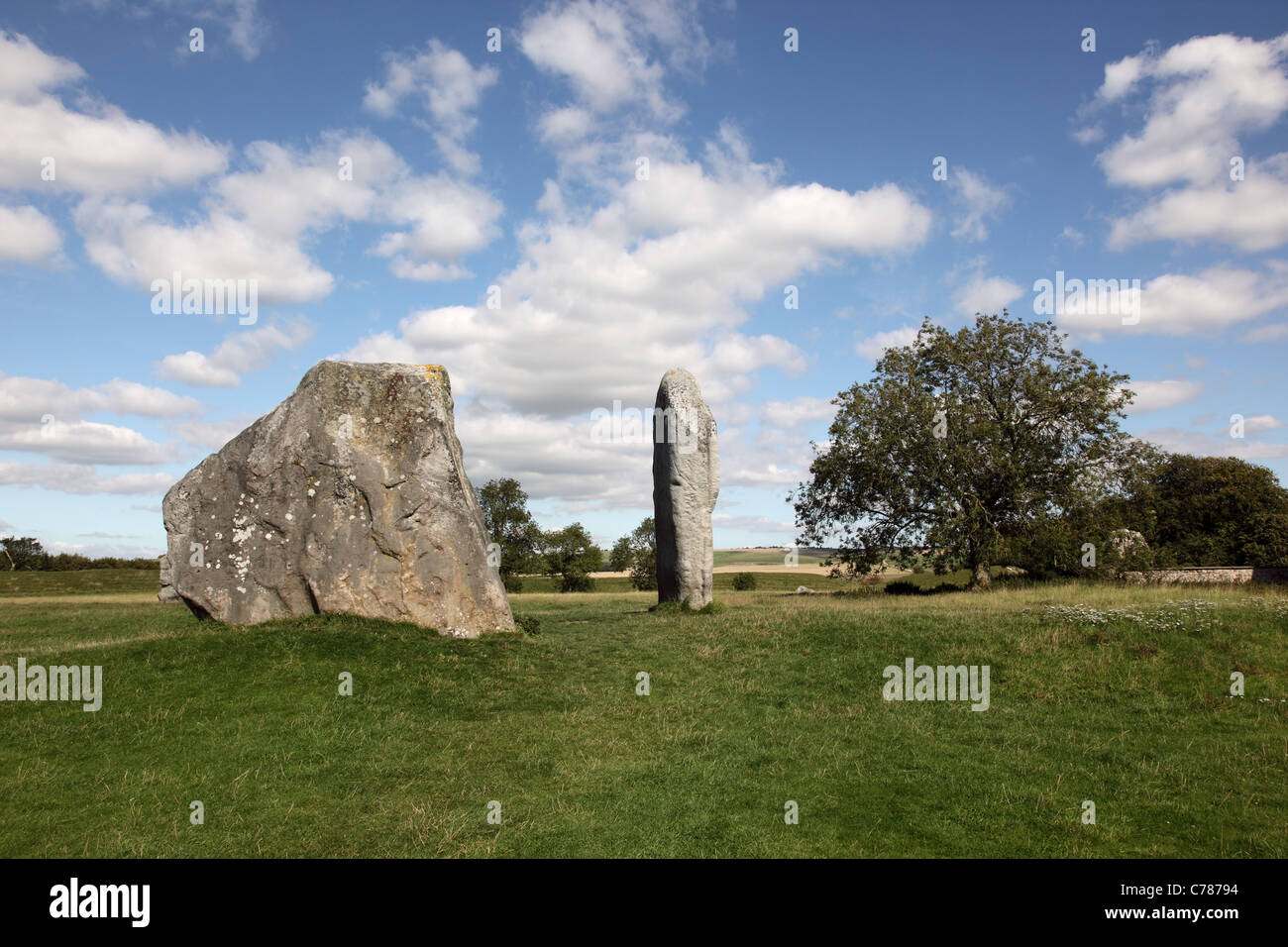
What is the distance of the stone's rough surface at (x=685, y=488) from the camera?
67.9 ft

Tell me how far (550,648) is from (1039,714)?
27.1ft

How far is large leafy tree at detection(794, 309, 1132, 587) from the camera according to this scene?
2981 cm

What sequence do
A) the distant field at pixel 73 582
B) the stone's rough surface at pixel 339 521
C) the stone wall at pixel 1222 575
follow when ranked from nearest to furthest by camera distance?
the stone's rough surface at pixel 339 521 < the stone wall at pixel 1222 575 < the distant field at pixel 73 582

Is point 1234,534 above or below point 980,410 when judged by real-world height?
below

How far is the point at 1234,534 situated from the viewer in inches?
1807

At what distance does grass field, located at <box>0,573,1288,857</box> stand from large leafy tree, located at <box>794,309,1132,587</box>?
13696 mm

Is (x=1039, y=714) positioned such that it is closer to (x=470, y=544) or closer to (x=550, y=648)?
(x=550, y=648)

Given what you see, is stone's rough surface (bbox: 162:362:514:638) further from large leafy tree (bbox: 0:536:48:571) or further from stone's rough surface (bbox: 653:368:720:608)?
→ large leafy tree (bbox: 0:536:48:571)

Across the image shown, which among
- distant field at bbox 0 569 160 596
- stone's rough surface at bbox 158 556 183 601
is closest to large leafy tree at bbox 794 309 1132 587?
stone's rough surface at bbox 158 556 183 601

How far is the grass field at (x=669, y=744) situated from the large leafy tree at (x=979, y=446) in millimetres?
13696

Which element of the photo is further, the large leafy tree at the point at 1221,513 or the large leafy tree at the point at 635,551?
the large leafy tree at the point at 635,551

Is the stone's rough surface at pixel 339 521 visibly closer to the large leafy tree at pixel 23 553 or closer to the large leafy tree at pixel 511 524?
the large leafy tree at pixel 511 524

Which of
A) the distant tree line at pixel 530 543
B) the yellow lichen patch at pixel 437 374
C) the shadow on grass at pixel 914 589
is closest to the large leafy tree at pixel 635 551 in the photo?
the distant tree line at pixel 530 543

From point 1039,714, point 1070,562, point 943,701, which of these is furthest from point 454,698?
point 1070,562
